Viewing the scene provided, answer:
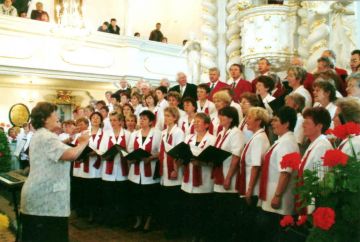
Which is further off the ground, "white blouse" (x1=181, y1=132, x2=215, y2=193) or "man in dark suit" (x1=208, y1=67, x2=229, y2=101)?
"man in dark suit" (x1=208, y1=67, x2=229, y2=101)

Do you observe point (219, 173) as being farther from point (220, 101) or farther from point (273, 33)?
point (273, 33)

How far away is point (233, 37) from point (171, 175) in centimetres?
391

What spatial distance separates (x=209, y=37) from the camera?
7973 mm

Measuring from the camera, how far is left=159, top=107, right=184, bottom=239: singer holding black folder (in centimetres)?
462

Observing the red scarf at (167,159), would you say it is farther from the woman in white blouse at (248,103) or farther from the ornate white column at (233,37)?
the ornate white column at (233,37)

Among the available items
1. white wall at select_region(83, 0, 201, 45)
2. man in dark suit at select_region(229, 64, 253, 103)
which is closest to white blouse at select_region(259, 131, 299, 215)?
man in dark suit at select_region(229, 64, 253, 103)

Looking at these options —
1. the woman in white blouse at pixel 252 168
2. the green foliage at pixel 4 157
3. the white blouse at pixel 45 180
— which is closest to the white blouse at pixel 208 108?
the woman in white blouse at pixel 252 168

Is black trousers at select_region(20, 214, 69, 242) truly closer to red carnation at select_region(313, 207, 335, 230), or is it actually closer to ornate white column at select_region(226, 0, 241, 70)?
red carnation at select_region(313, 207, 335, 230)

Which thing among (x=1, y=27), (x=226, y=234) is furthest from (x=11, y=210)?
(x=1, y=27)

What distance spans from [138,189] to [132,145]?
0.55 meters

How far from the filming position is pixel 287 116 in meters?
3.35

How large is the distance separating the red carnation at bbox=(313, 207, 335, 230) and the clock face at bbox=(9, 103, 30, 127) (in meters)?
13.6

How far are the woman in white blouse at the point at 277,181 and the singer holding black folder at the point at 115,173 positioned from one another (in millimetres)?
2248

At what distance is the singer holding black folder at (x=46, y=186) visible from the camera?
3.08 metres
